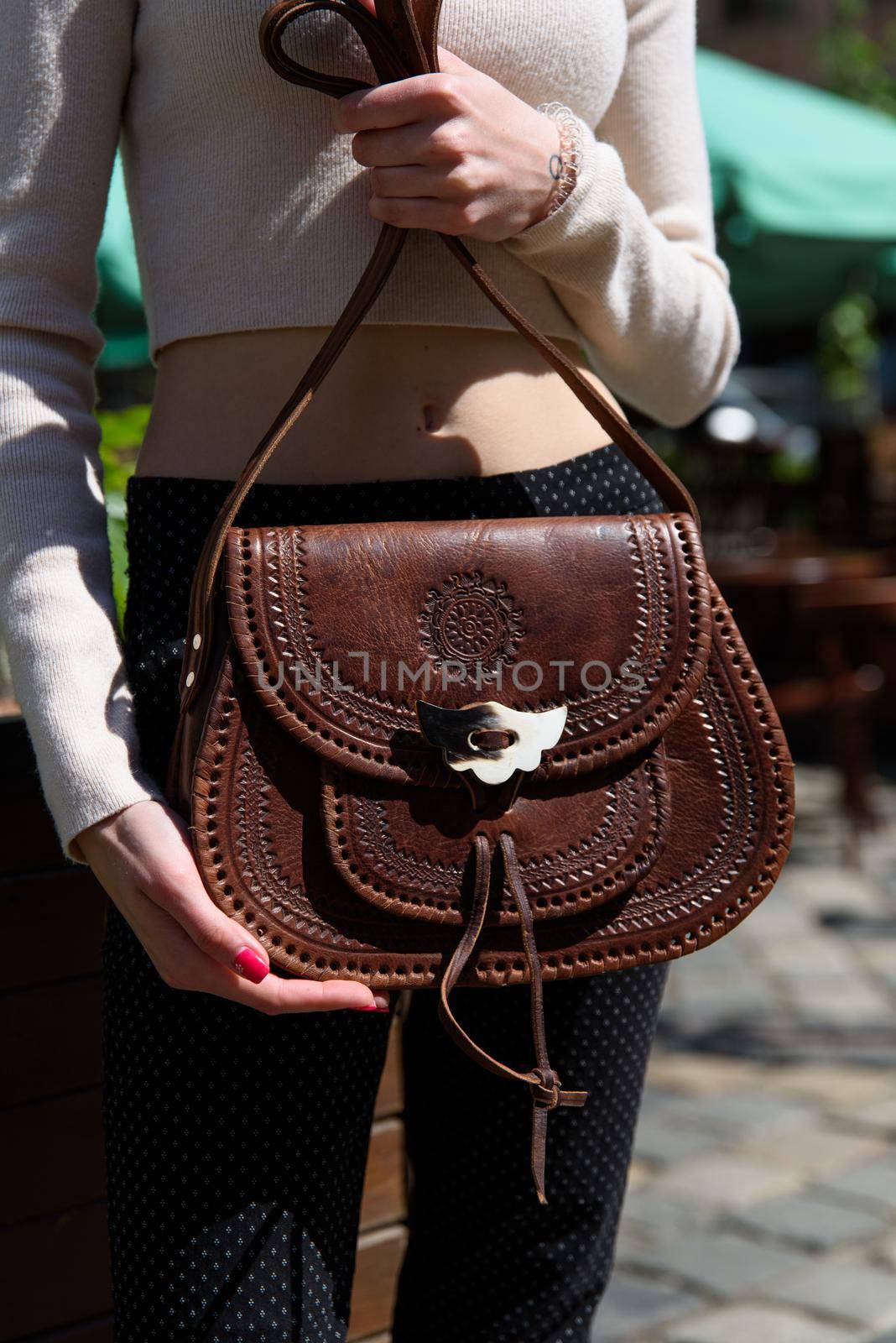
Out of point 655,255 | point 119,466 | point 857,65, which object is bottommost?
point 857,65

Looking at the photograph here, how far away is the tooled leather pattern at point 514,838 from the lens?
34.9 inches

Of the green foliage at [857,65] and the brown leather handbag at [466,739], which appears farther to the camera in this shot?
the green foliage at [857,65]

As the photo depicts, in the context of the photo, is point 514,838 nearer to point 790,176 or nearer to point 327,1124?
point 327,1124

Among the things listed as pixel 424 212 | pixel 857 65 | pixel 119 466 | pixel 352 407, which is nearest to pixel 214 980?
pixel 352 407

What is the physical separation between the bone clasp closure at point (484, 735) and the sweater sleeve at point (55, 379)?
0.20 m

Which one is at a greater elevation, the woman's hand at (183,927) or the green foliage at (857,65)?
the woman's hand at (183,927)

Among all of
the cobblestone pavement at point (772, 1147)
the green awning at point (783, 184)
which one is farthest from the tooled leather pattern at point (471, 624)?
the green awning at point (783, 184)

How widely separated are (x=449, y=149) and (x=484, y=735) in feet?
1.30

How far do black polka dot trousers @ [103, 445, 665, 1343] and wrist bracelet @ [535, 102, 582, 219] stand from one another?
21 cm

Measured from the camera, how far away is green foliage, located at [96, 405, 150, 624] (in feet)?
6.66

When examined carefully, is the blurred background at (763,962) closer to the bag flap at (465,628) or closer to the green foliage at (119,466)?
the green foliage at (119,466)

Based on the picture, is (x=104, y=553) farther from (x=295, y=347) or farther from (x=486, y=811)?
(x=486, y=811)

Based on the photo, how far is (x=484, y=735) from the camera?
2.98ft

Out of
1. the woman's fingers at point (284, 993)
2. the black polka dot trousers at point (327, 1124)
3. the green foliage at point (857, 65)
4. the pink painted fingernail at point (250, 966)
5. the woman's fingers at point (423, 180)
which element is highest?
the woman's fingers at point (423, 180)
